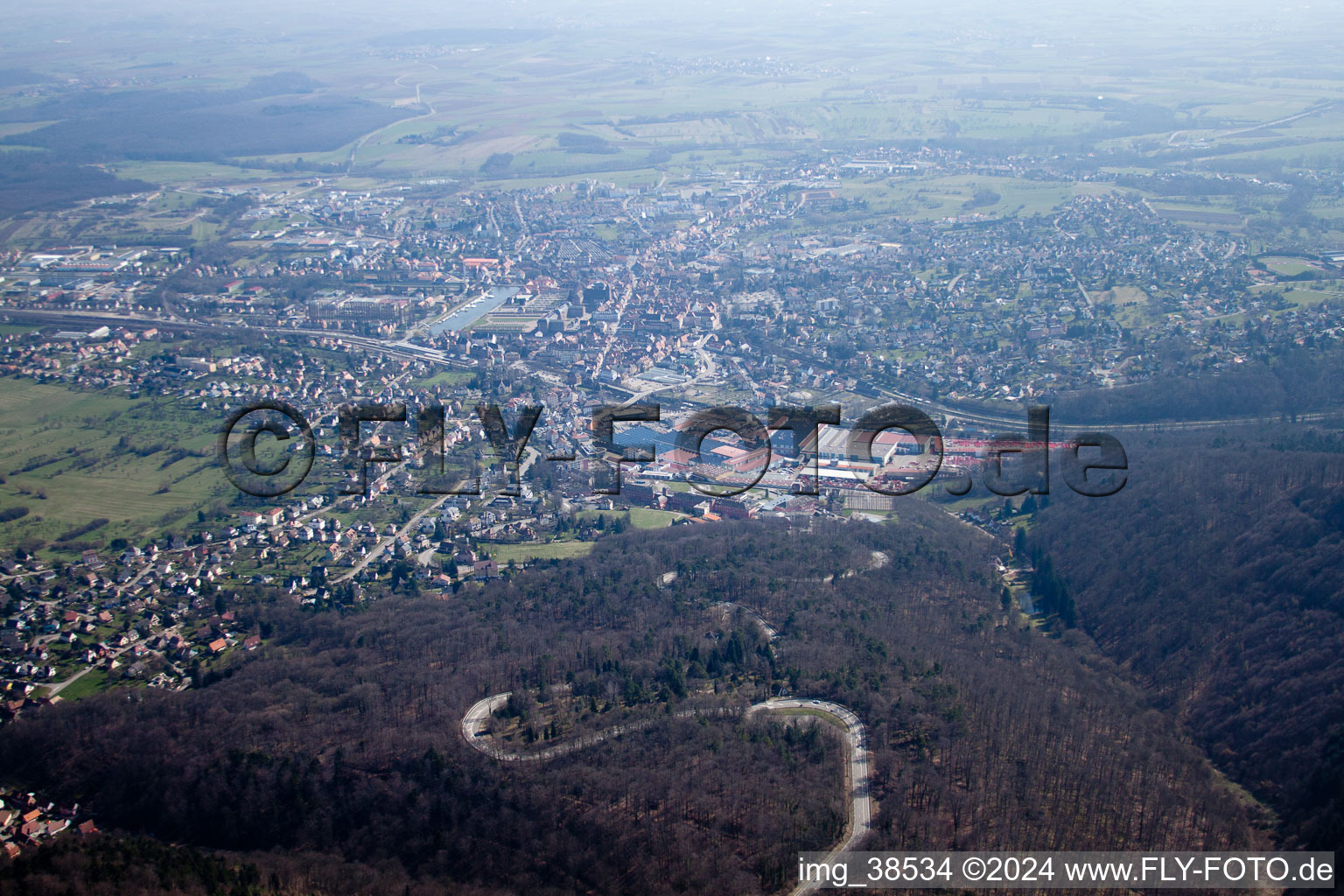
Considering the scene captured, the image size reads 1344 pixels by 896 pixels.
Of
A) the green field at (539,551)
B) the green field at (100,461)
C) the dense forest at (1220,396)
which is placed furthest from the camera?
the dense forest at (1220,396)

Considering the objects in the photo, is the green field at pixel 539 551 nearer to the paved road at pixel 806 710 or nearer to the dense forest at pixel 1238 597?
the paved road at pixel 806 710

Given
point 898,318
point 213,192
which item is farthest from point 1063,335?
point 213,192

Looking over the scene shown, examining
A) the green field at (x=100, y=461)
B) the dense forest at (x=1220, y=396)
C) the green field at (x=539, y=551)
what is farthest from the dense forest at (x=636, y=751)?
the dense forest at (x=1220, y=396)

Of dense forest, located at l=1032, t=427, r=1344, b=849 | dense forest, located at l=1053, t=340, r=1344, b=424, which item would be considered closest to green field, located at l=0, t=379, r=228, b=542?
dense forest, located at l=1032, t=427, r=1344, b=849

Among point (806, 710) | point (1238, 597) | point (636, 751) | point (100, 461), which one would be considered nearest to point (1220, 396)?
point (1238, 597)

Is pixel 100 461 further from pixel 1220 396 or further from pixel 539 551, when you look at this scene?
Result: pixel 1220 396
